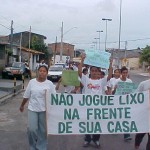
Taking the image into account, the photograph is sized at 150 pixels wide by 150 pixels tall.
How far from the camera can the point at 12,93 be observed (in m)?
20.1

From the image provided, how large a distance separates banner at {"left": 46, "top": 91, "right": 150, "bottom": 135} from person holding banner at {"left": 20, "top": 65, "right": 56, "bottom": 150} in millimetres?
336

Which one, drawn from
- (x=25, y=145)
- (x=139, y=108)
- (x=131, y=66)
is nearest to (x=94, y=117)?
(x=139, y=108)

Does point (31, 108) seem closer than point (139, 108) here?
Yes

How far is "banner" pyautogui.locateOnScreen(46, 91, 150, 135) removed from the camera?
278 inches

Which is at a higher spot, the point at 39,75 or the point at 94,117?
the point at 39,75

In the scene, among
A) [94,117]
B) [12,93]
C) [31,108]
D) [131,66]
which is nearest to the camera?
[31,108]

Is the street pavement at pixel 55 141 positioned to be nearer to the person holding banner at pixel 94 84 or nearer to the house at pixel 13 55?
the person holding banner at pixel 94 84

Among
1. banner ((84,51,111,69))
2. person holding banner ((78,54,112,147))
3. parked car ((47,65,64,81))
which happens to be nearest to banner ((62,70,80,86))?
banner ((84,51,111,69))

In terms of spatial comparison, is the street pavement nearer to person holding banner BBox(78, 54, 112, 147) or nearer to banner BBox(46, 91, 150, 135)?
person holding banner BBox(78, 54, 112, 147)

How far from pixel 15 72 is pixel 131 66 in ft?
296

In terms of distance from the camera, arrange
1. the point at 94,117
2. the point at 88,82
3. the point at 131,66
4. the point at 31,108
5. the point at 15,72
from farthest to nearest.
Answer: the point at 131,66, the point at 15,72, the point at 88,82, the point at 94,117, the point at 31,108

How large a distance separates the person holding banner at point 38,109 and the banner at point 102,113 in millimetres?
336

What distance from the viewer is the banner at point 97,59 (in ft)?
26.6

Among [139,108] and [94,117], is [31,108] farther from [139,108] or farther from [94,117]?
[139,108]
